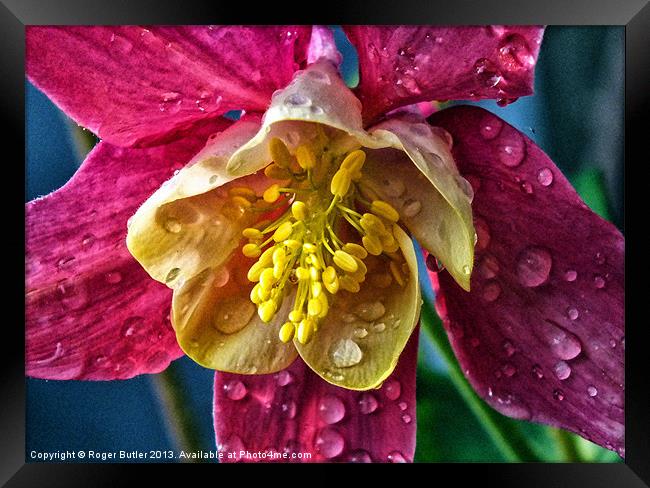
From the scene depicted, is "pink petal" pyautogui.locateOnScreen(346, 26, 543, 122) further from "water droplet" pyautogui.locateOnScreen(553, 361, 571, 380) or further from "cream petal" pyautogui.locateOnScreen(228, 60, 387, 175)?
"water droplet" pyautogui.locateOnScreen(553, 361, 571, 380)

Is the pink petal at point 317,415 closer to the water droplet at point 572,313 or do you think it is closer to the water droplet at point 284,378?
the water droplet at point 284,378

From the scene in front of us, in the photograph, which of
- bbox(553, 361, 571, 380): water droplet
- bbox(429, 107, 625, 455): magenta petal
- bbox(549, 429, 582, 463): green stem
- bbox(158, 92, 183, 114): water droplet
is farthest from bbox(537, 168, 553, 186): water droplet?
bbox(158, 92, 183, 114): water droplet

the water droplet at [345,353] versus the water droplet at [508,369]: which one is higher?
Answer: the water droplet at [345,353]

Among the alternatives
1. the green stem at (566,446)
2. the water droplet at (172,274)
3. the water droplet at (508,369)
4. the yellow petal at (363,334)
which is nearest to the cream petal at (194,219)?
the water droplet at (172,274)

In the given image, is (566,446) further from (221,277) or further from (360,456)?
(221,277)

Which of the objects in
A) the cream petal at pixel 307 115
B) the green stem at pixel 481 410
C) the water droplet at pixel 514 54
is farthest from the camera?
the green stem at pixel 481 410

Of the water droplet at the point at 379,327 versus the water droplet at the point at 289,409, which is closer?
the water droplet at the point at 379,327

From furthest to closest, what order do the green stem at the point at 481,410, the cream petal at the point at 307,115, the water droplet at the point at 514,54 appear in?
1. the green stem at the point at 481,410
2. the water droplet at the point at 514,54
3. the cream petal at the point at 307,115
